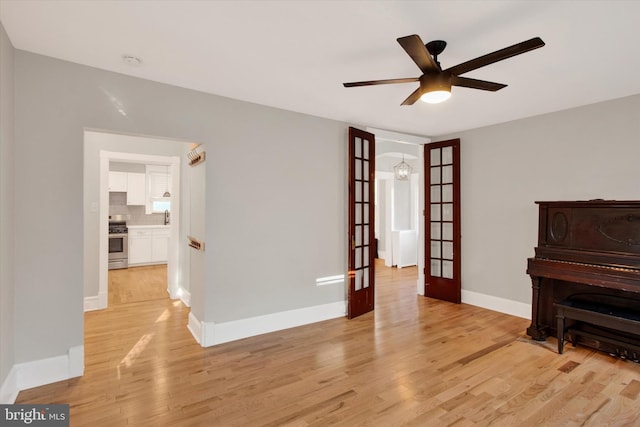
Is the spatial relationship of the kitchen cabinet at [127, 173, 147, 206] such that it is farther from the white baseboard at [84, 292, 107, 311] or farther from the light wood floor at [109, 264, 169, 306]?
the white baseboard at [84, 292, 107, 311]

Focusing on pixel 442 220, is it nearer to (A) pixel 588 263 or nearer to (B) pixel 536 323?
(B) pixel 536 323

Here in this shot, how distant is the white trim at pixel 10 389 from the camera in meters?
2.10

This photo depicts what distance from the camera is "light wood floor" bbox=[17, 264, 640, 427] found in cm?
215

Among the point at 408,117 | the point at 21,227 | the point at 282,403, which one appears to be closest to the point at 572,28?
the point at 408,117

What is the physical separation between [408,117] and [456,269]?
2.35 m

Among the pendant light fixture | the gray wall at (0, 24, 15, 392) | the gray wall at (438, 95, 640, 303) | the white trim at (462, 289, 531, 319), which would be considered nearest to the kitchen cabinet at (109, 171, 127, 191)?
the gray wall at (0, 24, 15, 392)

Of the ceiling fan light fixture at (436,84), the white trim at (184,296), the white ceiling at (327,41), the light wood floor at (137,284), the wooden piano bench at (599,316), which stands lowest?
the light wood floor at (137,284)

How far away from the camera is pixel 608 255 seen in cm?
296

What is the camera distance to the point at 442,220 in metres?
5.08

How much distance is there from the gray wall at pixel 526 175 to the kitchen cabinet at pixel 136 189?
7.19 meters

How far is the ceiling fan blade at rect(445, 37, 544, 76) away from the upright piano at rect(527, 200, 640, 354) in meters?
2.09

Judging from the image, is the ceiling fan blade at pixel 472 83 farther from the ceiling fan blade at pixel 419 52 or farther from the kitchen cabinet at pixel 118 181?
the kitchen cabinet at pixel 118 181

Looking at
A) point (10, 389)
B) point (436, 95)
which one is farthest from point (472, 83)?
point (10, 389)

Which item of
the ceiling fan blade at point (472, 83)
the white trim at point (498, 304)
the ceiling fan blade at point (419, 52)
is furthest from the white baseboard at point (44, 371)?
the white trim at point (498, 304)
